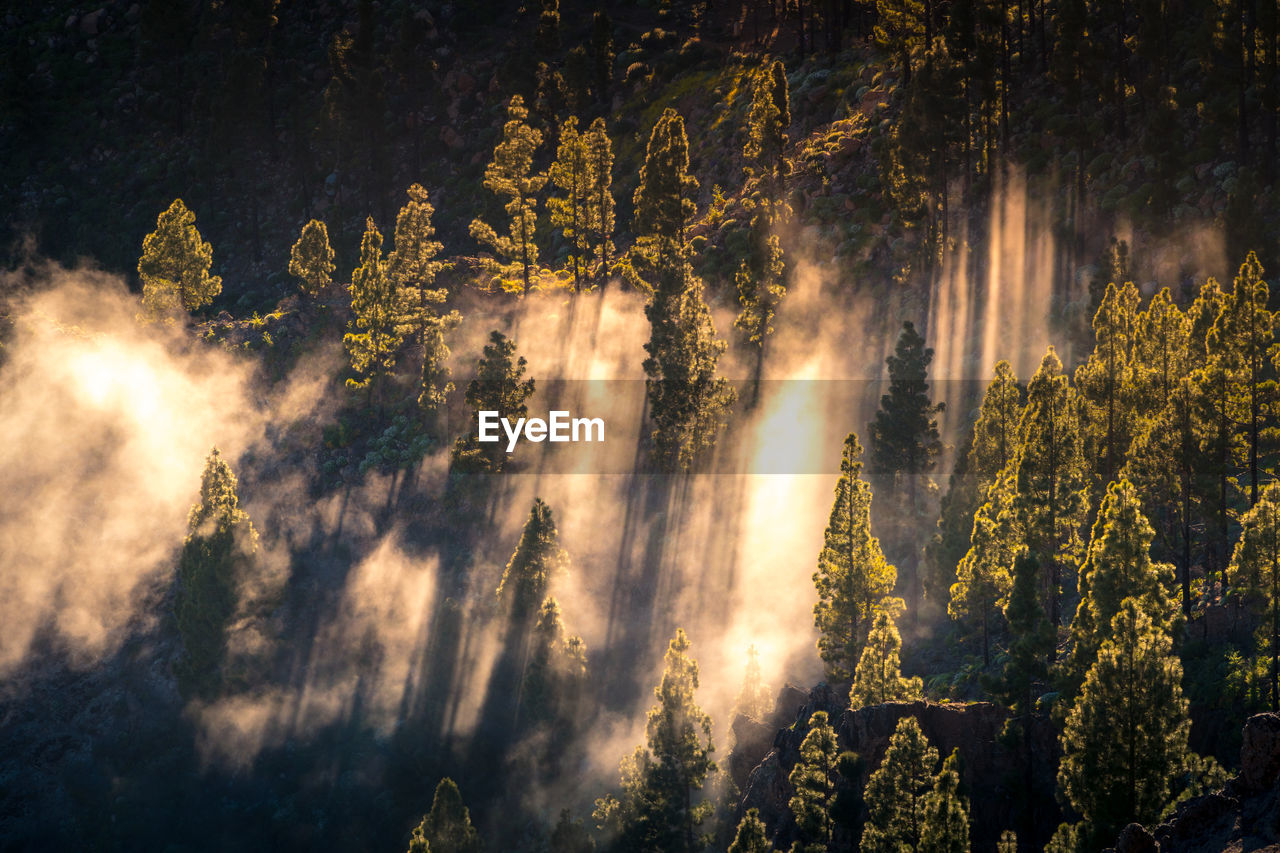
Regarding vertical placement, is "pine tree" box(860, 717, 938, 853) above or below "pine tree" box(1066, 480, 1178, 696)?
below

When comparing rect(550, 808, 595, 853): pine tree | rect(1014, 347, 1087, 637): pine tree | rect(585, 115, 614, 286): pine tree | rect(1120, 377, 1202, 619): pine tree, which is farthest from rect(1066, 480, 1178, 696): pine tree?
rect(585, 115, 614, 286): pine tree

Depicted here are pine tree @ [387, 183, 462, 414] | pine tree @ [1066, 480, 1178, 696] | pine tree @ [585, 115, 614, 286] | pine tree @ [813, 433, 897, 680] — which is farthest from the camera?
pine tree @ [585, 115, 614, 286]

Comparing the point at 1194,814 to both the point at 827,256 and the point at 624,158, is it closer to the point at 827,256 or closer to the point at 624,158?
the point at 827,256

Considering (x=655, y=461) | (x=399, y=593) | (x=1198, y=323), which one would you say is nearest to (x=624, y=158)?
(x=655, y=461)

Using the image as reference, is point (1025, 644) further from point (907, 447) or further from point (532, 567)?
point (532, 567)

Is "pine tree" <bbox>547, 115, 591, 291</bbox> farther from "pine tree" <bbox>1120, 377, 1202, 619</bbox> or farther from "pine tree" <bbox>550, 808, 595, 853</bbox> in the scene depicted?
"pine tree" <bbox>1120, 377, 1202, 619</bbox>

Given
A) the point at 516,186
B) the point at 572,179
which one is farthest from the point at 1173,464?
the point at 516,186

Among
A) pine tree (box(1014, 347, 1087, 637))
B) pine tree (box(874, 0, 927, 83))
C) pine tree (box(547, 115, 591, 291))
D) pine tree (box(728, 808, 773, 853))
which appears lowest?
pine tree (box(728, 808, 773, 853))
